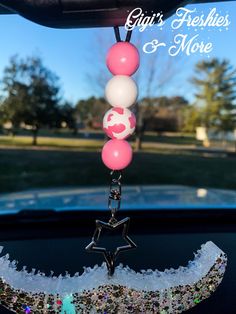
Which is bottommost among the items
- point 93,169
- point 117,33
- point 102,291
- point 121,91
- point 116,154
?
point 93,169

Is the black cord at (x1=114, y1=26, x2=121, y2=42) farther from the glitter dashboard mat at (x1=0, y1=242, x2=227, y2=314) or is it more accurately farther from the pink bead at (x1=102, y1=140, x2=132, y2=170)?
the glitter dashboard mat at (x1=0, y1=242, x2=227, y2=314)

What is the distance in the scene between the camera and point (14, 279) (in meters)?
1.29

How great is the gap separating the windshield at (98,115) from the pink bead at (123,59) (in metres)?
0.14

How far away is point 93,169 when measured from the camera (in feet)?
15.5

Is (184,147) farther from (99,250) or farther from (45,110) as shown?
(99,250)

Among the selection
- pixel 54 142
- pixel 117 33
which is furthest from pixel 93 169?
pixel 117 33

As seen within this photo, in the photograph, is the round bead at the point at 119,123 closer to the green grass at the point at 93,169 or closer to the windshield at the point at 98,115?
the windshield at the point at 98,115

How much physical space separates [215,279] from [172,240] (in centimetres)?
65

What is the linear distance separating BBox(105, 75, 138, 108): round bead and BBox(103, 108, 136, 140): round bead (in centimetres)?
2

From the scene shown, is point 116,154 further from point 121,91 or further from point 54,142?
point 54,142

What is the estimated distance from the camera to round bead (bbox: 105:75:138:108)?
1.25 metres

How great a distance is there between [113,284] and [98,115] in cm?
201

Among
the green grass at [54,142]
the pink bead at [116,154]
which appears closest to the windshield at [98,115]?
the green grass at [54,142]

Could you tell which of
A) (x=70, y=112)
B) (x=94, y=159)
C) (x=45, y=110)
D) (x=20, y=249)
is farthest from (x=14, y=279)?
(x=94, y=159)
